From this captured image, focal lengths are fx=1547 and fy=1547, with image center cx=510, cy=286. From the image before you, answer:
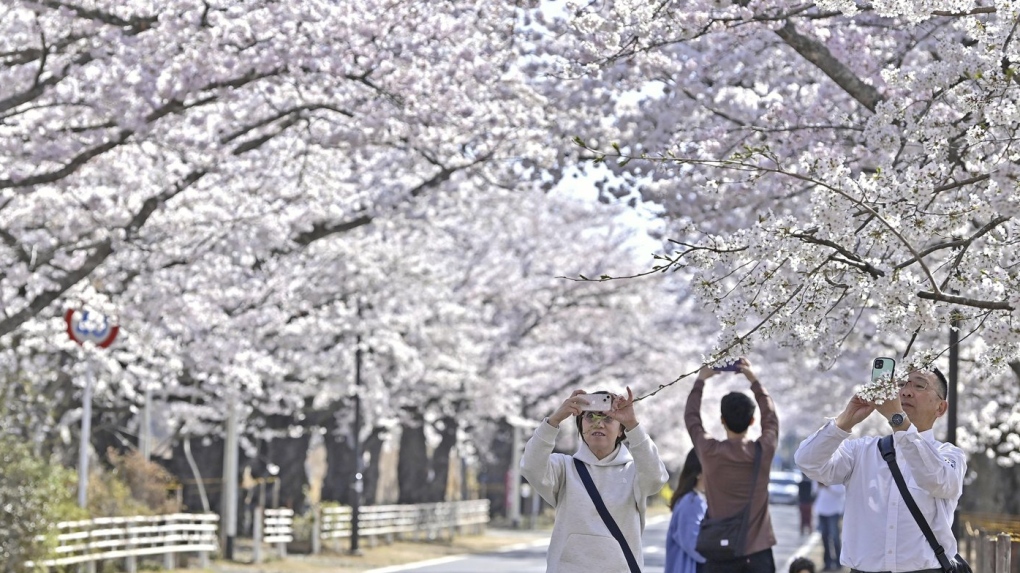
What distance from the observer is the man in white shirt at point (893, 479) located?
19.0 feet

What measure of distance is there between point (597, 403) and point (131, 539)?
13.4 m

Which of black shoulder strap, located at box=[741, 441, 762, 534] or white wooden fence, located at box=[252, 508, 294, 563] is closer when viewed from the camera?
black shoulder strap, located at box=[741, 441, 762, 534]

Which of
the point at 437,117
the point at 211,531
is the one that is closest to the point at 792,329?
the point at 437,117

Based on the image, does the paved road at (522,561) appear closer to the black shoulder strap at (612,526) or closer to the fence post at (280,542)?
the fence post at (280,542)

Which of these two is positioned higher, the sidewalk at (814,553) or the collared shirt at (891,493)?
the collared shirt at (891,493)

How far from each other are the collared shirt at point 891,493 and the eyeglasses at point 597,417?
30.9 inches

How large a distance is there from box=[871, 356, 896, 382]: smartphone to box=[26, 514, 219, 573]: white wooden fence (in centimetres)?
1140

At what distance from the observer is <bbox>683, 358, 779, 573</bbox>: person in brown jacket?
8.00 metres

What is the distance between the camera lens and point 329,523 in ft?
87.6

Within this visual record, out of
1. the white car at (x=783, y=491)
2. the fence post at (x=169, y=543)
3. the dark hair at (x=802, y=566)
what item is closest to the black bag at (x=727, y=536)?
the dark hair at (x=802, y=566)

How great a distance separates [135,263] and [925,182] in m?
14.6

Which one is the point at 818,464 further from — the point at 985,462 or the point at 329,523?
the point at 985,462

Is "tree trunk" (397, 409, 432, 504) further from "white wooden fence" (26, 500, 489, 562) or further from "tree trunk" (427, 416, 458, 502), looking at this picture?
"white wooden fence" (26, 500, 489, 562)

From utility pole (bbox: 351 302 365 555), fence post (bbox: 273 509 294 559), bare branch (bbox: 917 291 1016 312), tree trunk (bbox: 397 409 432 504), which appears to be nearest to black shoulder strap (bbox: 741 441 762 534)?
bare branch (bbox: 917 291 1016 312)
